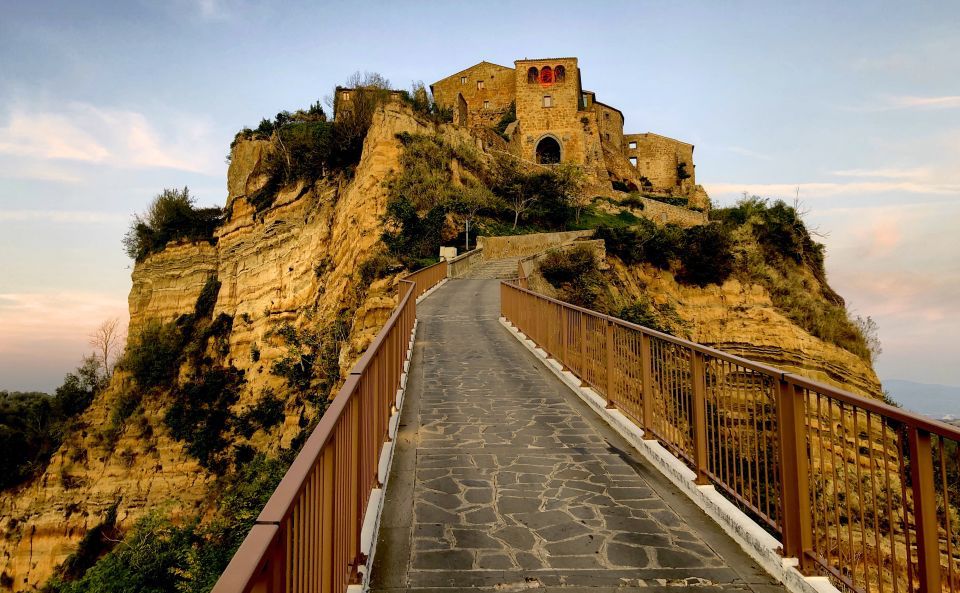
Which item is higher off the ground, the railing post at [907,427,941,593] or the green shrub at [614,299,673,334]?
the green shrub at [614,299,673,334]

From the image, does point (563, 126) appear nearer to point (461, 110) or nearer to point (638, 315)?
point (461, 110)

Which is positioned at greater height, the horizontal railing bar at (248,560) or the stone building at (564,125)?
the stone building at (564,125)

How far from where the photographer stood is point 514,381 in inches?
389

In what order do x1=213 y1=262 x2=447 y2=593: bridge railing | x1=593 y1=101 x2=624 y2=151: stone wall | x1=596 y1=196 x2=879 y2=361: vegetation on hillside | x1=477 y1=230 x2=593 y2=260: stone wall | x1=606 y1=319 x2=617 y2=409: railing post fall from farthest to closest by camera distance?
x1=593 y1=101 x2=624 y2=151: stone wall, x1=477 y1=230 x2=593 y2=260: stone wall, x1=596 y1=196 x2=879 y2=361: vegetation on hillside, x1=606 y1=319 x2=617 y2=409: railing post, x1=213 y1=262 x2=447 y2=593: bridge railing

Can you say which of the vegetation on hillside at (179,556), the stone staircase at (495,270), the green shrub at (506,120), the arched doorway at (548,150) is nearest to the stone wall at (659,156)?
the arched doorway at (548,150)

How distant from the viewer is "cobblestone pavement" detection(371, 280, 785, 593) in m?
3.69

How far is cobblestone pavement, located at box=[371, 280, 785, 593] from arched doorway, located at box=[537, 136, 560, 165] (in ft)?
167

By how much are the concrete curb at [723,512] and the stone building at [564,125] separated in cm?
4835

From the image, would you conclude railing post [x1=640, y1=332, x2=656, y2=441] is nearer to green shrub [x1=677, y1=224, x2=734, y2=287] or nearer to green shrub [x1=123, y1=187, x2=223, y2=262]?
green shrub [x1=677, y1=224, x2=734, y2=287]

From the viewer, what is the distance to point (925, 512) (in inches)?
102

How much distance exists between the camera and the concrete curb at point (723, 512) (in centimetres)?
348

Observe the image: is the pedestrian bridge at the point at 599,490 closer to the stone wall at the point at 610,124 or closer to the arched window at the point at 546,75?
the arched window at the point at 546,75

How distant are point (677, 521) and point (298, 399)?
1065 inches

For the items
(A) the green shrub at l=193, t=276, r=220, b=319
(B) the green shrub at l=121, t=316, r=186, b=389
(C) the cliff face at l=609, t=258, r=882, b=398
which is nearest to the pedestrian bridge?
(C) the cliff face at l=609, t=258, r=882, b=398
